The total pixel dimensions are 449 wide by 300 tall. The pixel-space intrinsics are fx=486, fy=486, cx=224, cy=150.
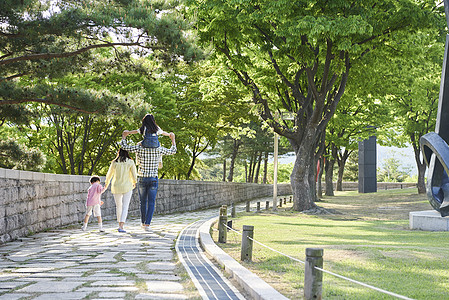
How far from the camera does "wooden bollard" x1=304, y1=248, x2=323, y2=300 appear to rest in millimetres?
4703

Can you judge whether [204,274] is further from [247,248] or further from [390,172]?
[390,172]

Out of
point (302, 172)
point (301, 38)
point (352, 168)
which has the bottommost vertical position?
point (302, 172)

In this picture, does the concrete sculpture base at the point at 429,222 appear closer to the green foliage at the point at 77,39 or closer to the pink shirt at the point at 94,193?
the green foliage at the point at 77,39

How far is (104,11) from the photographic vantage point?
11422mm

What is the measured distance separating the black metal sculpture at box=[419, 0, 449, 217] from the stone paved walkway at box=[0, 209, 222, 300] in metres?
7.44

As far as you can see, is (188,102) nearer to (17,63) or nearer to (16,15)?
(17,63)

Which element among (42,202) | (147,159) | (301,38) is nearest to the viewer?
(147,159)

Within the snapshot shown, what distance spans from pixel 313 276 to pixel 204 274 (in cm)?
195

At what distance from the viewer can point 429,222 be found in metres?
13.2

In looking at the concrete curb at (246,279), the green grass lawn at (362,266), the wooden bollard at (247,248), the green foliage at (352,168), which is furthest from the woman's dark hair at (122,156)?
the green foliage at (352,168)

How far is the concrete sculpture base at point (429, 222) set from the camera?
12812 millimetres

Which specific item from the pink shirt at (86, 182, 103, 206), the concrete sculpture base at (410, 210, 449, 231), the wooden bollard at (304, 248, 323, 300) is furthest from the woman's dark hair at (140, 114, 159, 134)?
the concrete sculpture base at (410, 210, 449, 231)

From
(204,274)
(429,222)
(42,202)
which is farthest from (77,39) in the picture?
(429,222)

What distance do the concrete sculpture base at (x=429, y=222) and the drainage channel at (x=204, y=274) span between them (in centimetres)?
719
